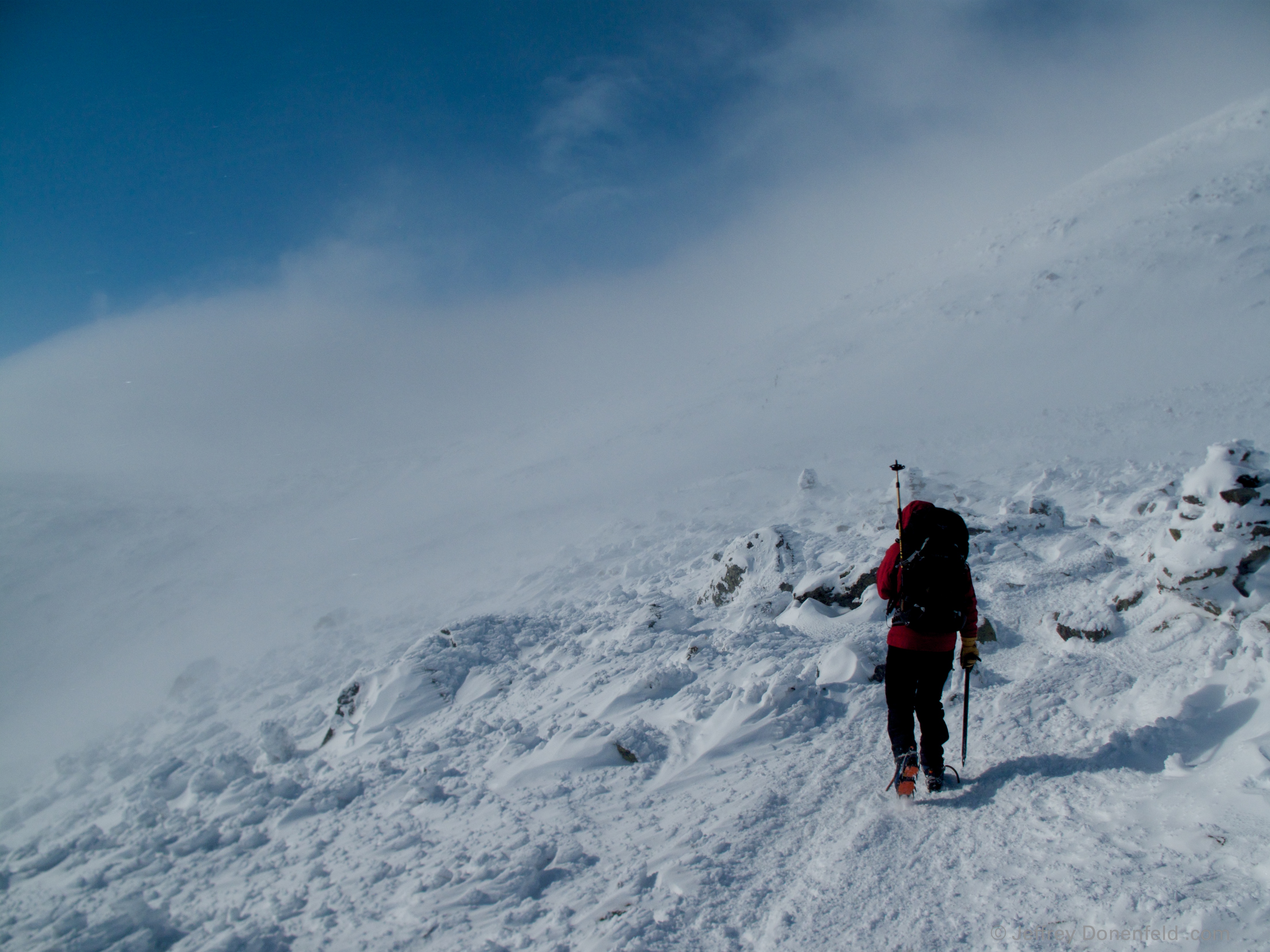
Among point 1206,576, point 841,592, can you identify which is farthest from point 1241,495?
point 841,592

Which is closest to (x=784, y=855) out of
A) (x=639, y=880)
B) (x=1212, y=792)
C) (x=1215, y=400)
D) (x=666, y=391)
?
(x=639, y=880)

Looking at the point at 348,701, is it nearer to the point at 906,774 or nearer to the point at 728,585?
the point at 728,585

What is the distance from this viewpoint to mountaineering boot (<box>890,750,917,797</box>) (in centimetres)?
448

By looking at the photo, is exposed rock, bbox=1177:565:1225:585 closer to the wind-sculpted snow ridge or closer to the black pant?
the wind-sculpted snow ridge

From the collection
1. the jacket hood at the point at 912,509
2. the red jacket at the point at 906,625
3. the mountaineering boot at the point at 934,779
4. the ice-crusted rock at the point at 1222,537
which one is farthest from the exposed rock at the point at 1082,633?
the jacket hood at the point at 912,509

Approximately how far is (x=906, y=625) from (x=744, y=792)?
1824mm

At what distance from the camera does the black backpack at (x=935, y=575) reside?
4363 millimetres

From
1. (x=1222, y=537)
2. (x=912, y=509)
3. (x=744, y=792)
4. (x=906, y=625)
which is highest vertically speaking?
(x=912, y=509)

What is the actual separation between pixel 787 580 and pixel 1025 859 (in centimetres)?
620

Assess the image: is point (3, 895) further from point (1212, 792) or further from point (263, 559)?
point (263, 559)

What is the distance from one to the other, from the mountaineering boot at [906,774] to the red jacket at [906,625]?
79cm

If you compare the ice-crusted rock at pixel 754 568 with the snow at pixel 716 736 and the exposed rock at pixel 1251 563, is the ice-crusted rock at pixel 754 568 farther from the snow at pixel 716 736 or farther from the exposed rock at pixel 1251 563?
the exposed rock at pixel 1251 563

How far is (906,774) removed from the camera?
14.8 ft

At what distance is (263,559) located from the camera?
23.1 m
